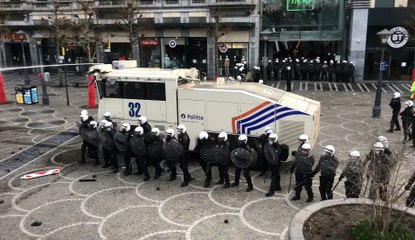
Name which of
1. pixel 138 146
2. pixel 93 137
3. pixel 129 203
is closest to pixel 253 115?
pixel 138 146

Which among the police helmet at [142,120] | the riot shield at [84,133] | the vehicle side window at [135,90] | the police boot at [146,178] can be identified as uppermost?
the vehicle side window at [135,90]

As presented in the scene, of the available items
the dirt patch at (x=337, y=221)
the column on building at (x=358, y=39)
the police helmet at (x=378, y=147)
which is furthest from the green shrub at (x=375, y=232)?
the column on building at (x=358, y=39)

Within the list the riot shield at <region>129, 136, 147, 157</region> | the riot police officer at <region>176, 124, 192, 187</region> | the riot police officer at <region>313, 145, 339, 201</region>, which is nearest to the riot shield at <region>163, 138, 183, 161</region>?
the riot police officer at <region>176, 124, 192, 187</region>

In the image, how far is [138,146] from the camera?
481 inches

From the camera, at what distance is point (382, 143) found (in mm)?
10328

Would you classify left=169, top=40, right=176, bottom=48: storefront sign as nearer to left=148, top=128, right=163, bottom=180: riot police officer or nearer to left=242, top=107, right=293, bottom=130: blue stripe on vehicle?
left=242, top=107, right=293, bottom=130: blue stripe on vehicle

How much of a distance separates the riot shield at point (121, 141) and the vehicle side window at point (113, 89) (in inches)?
88.7

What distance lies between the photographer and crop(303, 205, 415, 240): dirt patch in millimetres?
7446

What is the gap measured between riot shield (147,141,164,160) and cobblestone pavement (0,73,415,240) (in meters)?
0.85

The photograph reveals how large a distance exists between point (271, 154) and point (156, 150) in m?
3.56

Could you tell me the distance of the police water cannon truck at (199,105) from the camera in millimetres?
12508

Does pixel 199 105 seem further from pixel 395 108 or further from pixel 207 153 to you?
pixel 395 108

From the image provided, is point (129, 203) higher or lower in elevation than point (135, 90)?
lower

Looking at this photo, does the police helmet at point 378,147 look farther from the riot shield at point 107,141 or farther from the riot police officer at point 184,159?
the riot shield at point 107,141
